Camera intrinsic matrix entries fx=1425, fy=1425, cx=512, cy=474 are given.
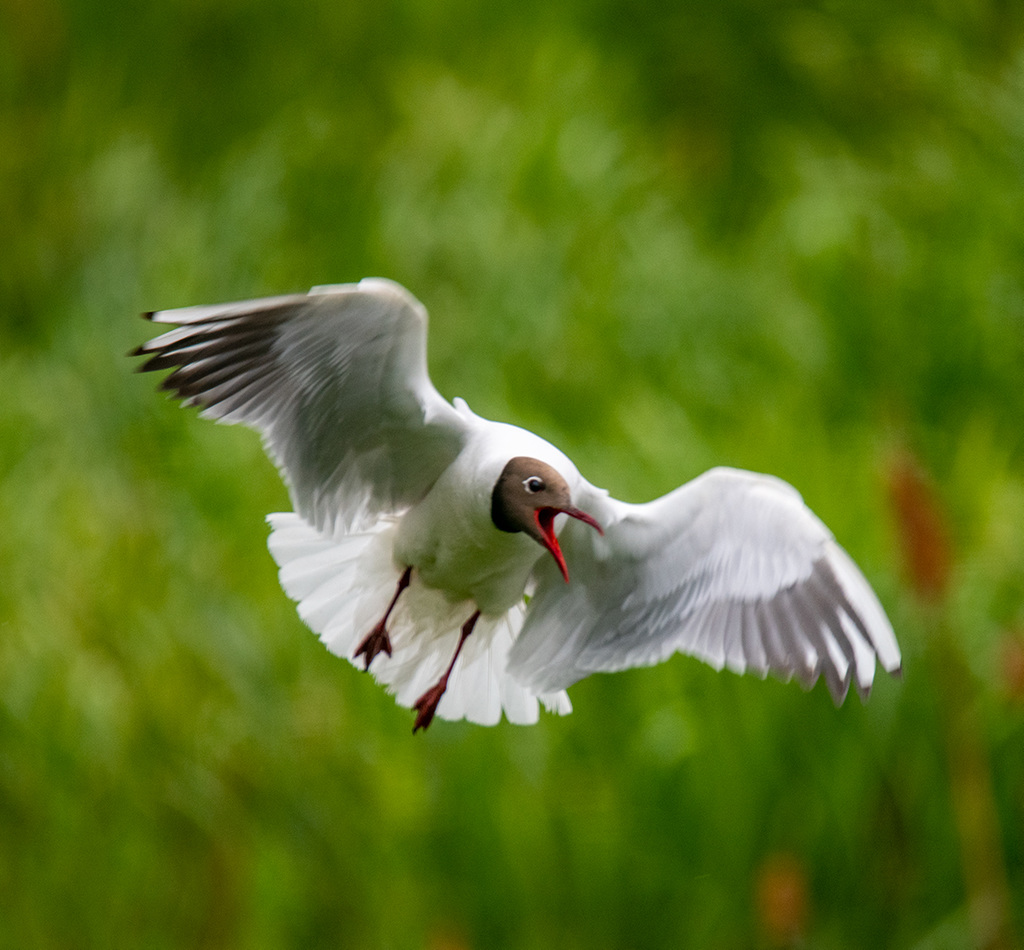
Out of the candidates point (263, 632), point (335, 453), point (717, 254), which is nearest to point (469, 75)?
point (717, 254)

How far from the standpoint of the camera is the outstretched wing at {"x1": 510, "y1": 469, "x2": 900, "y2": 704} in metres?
2.01

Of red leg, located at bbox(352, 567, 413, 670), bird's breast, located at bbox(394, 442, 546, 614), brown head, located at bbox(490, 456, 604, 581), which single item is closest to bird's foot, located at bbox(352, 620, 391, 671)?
red leg, located at bbox(352, 567, 413, 670)

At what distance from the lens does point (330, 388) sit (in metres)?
1.92

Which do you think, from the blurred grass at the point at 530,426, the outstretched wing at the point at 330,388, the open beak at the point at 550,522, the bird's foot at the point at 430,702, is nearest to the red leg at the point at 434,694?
the bird's foot at the point at 430,702

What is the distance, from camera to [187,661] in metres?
3.25

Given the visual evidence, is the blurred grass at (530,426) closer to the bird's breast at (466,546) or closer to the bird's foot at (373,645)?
the bird's breast at (466,546)

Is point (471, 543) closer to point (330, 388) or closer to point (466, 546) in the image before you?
point (466, 546)

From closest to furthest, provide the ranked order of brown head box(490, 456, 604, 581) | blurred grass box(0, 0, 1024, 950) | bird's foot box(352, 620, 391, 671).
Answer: brown head box(490, 456, 604, 581), bird's foot box(352, 620, 391, 671), blurred grass box(0, 0, 1024, 950)

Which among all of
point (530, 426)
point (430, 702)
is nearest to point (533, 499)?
point (430, 702)

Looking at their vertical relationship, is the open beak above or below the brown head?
below

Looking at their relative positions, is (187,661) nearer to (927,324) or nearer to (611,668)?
(611,668)

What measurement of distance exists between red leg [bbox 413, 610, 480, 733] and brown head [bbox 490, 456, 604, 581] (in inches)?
14.5

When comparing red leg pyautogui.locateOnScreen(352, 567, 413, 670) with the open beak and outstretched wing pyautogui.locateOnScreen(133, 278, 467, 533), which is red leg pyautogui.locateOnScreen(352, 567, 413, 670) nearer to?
outstretched wing pyautogui.locateOnScreen(133, 278, 467, 533)

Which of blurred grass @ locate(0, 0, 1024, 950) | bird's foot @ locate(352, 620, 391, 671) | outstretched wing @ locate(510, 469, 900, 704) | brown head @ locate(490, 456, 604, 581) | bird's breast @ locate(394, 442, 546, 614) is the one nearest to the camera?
brown head @ locate(490, 456, 604, 581)
